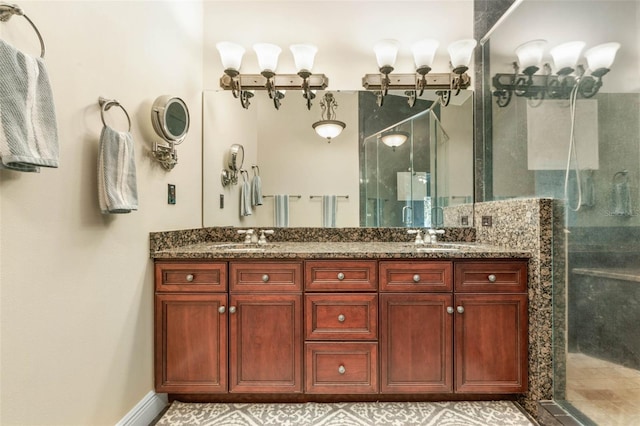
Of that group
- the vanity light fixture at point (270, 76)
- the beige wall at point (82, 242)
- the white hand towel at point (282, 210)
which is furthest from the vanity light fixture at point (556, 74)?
the beige wall at point (82, 242)

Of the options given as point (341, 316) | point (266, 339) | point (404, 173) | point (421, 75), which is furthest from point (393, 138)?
point (266, 339)

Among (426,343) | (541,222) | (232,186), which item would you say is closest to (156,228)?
(232,186)

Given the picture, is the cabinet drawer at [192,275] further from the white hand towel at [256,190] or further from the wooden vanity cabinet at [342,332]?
the white hand towel at [256,190]

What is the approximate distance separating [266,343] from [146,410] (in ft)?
2.25

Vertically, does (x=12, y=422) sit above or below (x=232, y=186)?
below

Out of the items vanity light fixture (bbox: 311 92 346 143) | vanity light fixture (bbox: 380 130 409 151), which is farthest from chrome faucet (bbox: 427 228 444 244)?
vanity light fixture (bbox: 311 92 346 143)

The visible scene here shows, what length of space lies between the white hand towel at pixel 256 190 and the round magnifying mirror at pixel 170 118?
0.58m

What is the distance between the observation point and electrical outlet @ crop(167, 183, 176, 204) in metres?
1.81

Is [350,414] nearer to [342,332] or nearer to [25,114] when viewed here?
[342,332]

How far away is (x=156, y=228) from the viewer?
1688mm

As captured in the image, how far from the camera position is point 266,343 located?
165cm

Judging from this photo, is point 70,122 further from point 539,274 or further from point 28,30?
point 539,274

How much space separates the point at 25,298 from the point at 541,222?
2.19 m

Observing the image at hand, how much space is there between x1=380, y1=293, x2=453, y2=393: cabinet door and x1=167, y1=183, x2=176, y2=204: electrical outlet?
1381 millimetres
